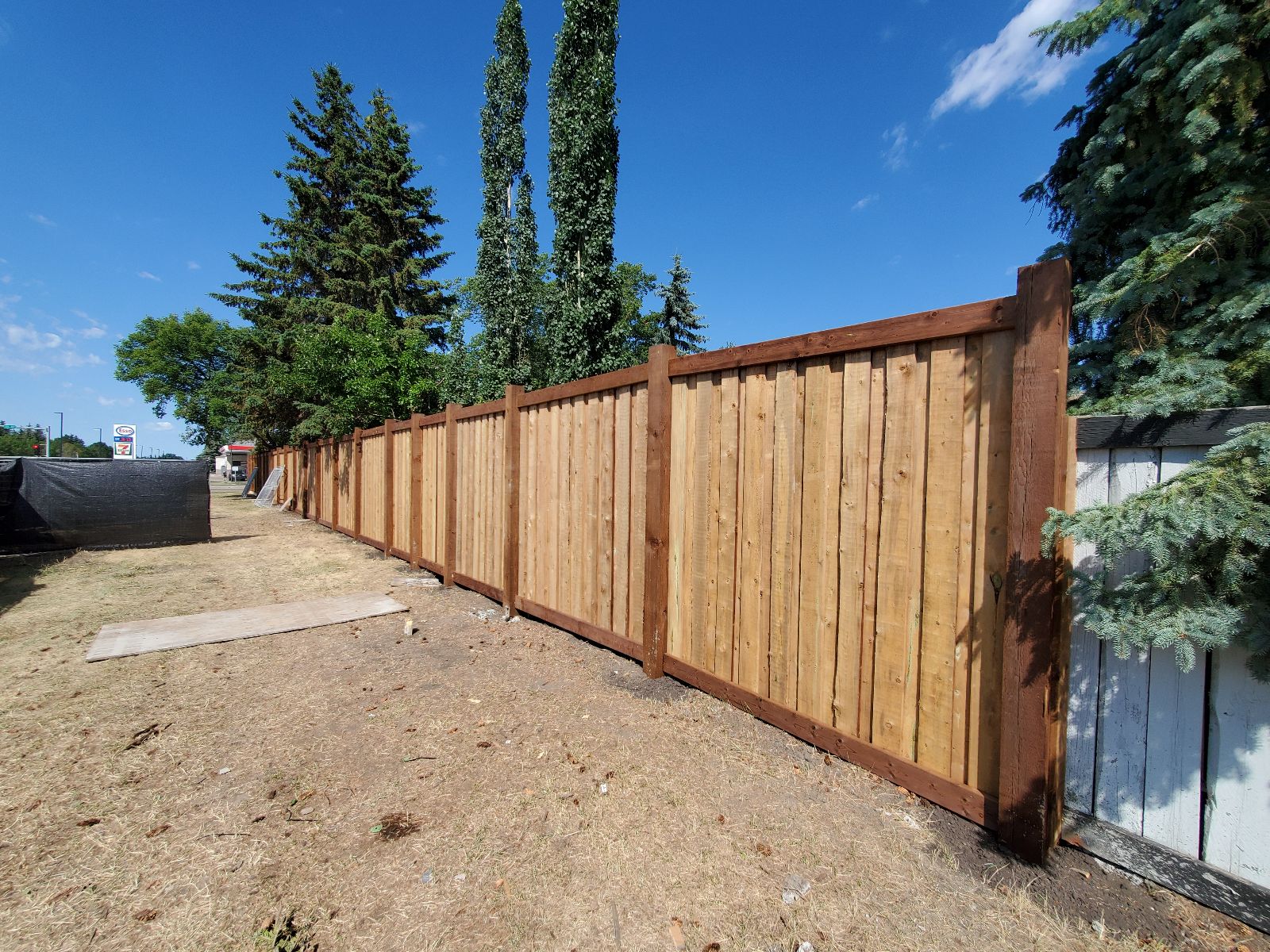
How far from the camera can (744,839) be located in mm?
1976

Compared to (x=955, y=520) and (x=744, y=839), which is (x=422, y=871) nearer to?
(x=744, y=839)

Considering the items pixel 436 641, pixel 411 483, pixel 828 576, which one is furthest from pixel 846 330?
pixel 411 483

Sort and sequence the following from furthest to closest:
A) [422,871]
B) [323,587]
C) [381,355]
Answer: [381,355] → [323,587] → [422,871]

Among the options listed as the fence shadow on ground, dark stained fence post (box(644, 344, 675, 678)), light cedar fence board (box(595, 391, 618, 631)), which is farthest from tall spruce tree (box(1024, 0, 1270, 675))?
the fence shadow on ground

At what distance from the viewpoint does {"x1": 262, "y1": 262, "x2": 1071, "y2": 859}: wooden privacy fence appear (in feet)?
5.97

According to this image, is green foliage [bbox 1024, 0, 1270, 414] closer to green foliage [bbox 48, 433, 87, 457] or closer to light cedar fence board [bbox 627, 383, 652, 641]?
light cedar fence board [bbox 627, 383, 652, 641]

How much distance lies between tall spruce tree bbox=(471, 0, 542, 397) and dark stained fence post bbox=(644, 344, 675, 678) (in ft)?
45.7

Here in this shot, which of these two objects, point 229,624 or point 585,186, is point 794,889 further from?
point 585,186

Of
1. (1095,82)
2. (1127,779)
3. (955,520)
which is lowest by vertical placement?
(1127,779)

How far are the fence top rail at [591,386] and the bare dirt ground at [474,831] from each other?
6.56ft

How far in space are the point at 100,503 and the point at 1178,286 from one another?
1297 centimetres

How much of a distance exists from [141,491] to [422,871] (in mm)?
10210

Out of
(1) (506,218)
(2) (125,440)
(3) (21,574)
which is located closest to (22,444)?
(2) (125,440)

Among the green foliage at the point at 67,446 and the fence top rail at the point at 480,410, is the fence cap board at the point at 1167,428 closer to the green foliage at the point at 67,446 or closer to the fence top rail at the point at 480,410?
the fence top rail at the point at 480,410
